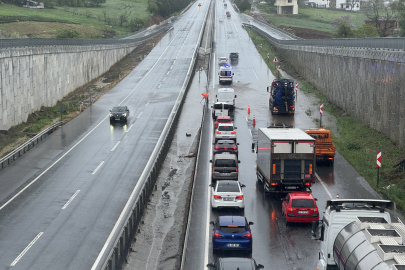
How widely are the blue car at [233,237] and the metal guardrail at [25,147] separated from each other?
20761 millimetres

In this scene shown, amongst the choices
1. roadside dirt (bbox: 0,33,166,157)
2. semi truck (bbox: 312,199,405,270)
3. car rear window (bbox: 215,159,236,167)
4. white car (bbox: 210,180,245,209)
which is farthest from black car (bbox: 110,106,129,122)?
semi truck (bbox: 312,199,405,270)

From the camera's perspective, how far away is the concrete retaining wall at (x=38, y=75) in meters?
44.8

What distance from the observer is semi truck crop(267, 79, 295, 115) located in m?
54.2

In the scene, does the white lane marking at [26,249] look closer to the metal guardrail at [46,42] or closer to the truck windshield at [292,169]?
the truck windshield at [292,169]

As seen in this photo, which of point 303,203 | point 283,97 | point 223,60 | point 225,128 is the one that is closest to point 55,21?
point 223,60

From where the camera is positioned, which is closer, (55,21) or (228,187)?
(228,187)

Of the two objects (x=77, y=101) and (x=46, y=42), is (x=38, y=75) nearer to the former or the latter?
(x=46, y=42)

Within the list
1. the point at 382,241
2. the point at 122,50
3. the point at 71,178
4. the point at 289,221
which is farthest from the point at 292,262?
the point at 122,50

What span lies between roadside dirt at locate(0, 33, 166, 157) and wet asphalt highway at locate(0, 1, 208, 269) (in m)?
1.82

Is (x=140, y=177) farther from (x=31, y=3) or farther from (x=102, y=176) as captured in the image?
(x=31, y=3)

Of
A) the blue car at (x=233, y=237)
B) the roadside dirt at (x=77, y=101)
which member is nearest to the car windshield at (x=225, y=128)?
the roadside dirt at (x=77, y=101)

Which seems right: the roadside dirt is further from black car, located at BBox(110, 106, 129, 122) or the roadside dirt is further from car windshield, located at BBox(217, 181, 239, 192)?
car windshield, located at BBox(217, 181, 239, 192)

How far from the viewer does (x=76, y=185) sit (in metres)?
32.7

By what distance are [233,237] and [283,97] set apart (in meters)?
35.1
